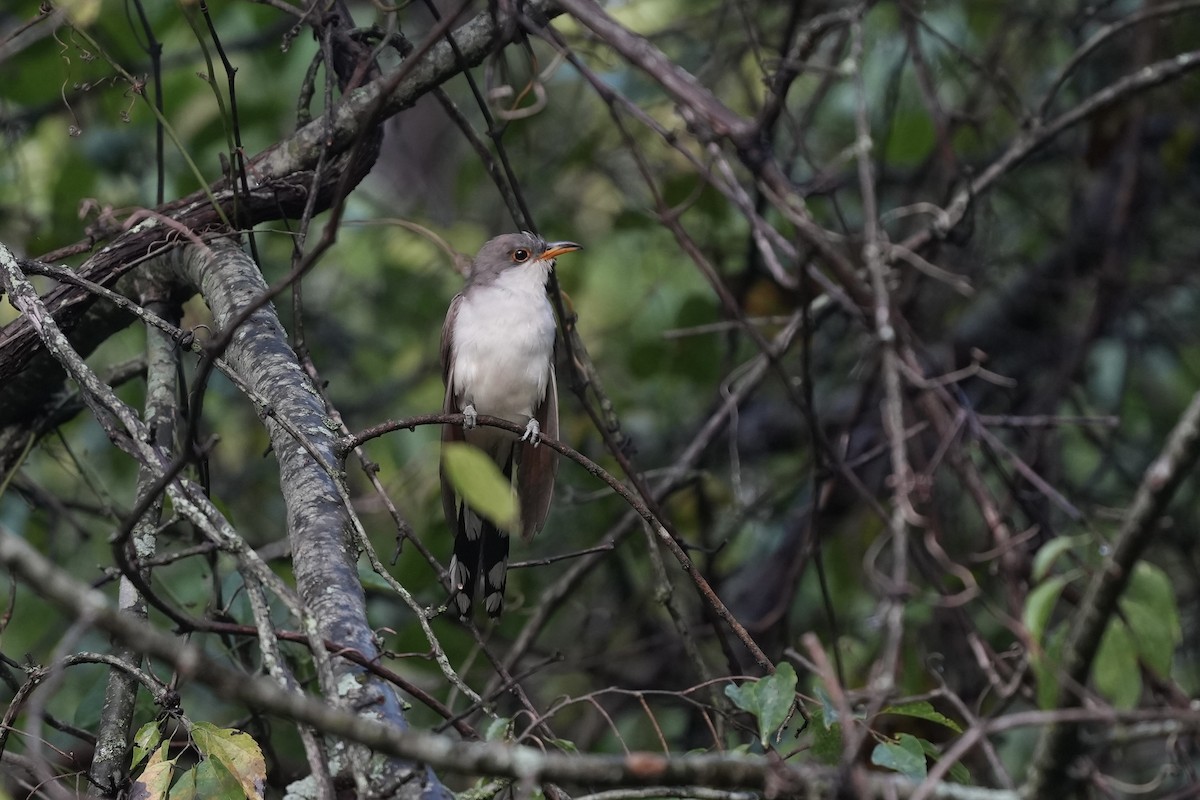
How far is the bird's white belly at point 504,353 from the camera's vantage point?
181 inches

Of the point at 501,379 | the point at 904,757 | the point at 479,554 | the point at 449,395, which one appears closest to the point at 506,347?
the point at 501,379

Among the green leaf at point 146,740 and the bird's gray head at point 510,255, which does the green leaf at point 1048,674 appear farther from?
the bird's gray head at point 510,255

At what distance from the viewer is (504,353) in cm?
459

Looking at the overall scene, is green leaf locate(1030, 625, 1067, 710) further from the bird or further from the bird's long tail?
the bird's long tail

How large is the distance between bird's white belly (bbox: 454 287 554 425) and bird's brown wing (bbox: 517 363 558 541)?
139 mm

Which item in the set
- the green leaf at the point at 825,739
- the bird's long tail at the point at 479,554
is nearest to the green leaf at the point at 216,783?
the green leaf at the point at 825,739

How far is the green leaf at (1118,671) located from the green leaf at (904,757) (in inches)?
22.9

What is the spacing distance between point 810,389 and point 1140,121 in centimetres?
281

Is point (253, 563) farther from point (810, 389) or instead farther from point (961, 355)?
point (961, 355)

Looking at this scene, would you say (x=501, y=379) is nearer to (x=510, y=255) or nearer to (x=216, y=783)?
(x=510, y=255)

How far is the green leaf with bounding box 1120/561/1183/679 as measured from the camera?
1.82 m

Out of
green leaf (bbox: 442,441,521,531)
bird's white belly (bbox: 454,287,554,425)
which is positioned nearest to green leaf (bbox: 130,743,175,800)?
green leaf (bbox: 442,441,521,531)

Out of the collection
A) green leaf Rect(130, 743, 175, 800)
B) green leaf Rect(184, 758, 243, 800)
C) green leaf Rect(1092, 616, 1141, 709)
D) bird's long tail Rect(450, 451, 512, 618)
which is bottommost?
green leaf Rect(1092, 616, 1141, 709)

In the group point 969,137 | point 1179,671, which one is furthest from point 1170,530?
point 969,137
